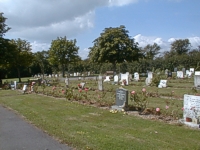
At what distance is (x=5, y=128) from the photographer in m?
7.44

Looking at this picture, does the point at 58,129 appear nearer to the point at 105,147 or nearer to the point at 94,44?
the point at 105,147

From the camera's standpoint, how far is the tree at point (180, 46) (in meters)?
84.9

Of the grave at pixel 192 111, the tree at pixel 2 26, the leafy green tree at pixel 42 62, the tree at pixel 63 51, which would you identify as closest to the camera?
the grave at pixel 192 111

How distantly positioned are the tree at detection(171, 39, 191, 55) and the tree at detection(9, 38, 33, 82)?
6307 centimetres

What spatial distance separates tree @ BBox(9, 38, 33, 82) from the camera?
100 ft

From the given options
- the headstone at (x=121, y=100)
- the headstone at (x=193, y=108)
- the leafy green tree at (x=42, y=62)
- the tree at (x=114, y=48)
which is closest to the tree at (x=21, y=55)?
the tree at (x=114, y=48)

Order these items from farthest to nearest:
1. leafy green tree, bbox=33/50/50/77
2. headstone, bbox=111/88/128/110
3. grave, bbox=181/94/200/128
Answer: leafy green tree, bbox=33/50/50/77 < headstone, bbox=111/88/128/110 < grave, bbox=181/94/200/128

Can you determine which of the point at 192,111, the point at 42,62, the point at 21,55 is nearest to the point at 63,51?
the point at 21,55

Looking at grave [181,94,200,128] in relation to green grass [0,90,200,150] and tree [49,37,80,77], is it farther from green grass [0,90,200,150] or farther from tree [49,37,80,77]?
tree [49,37,80,77]

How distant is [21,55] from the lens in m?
33.3

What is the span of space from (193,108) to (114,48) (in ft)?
104

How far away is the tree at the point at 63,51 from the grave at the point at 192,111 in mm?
48388

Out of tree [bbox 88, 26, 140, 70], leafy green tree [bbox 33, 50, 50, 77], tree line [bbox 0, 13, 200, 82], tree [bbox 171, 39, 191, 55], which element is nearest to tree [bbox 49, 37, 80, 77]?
tree line [bbox 0, 13, 200, 82]

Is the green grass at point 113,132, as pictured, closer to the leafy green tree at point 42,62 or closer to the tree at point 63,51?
the tree at point 63,51
